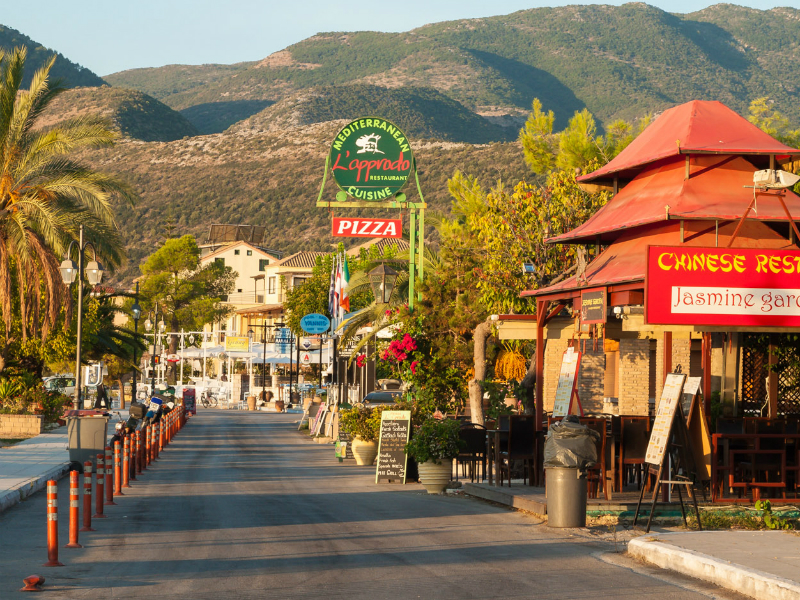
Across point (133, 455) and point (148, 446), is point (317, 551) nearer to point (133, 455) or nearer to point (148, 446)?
point (133, 455)

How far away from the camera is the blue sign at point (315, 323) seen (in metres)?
39.4

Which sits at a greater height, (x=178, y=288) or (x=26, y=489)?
(x=178, y=288)

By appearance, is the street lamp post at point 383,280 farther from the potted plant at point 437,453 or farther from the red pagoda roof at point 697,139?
the red pagoda roof at point 697,139

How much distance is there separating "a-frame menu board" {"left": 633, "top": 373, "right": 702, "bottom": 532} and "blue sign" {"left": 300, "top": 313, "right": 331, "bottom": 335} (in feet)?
89.6

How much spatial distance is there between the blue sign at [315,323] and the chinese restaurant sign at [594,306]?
2464 centimetres

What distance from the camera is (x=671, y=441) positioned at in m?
12.7

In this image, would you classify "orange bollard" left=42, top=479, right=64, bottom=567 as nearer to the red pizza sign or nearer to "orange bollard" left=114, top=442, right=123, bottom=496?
"orange bollard" left=114, top=442, right=123, bottom=496

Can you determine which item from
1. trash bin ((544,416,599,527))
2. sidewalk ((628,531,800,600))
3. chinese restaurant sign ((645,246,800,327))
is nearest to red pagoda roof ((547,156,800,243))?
chinese restaurant sign ((645,246,800,327))

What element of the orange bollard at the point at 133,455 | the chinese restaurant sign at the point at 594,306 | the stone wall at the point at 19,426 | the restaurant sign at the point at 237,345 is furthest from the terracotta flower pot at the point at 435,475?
the restaurant sign at the point at 237,345

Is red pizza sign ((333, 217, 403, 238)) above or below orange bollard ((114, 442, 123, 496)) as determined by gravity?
above

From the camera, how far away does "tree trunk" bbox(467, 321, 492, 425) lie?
23.5 m

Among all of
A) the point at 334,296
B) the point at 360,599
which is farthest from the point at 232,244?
the point at 360,599

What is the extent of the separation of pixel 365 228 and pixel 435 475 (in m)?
8.23

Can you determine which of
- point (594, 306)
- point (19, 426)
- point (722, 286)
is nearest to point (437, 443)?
point (594, 306)
